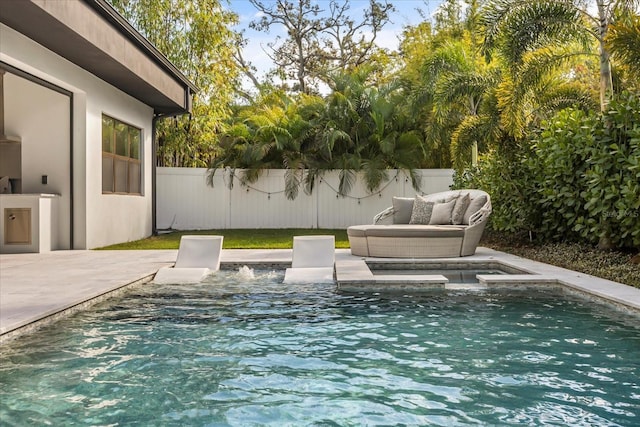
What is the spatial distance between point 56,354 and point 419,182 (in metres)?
13.8

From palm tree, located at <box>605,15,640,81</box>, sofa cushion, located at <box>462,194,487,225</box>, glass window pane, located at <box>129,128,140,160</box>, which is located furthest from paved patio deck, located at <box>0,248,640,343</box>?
glass window pane, located at <box>129,128,140,160</box>

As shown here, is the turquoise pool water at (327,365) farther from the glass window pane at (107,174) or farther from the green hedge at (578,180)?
the glass window pane at (107,174)

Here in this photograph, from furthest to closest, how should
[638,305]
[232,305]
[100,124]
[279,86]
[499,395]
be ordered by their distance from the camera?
[279,86] → [100,124] → [232,305] → [638,305] → [499,395]

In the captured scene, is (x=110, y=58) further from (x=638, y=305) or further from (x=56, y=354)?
(x=638, y=305)

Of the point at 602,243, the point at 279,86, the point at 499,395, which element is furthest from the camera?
the point at 279,86

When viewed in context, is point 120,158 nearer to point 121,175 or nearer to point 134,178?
point 121,175

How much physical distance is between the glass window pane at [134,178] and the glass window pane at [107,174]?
3.64 feet

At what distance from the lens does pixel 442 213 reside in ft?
34.1

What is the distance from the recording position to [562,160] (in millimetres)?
8969

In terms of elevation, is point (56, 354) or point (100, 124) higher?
point (100, 124)

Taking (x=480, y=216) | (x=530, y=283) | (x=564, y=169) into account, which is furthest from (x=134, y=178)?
(x=530, y=283)

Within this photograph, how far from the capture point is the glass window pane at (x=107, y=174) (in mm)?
11609

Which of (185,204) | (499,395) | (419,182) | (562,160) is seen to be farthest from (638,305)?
(185,204)

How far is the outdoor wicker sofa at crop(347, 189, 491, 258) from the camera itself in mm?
9359
